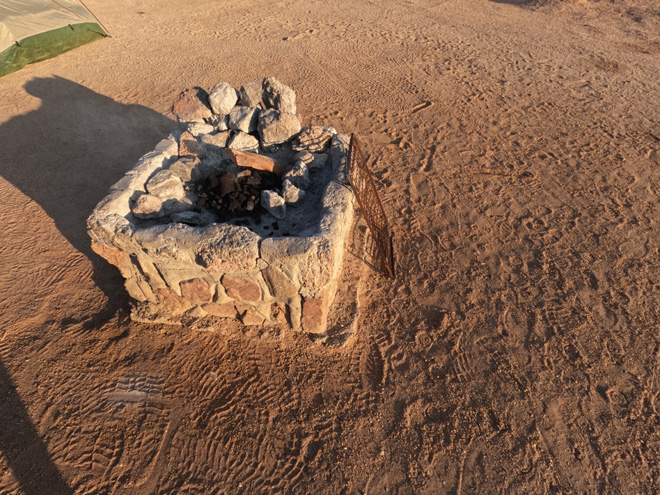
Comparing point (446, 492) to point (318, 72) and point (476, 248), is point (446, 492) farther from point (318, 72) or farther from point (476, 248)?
point (318, 72)

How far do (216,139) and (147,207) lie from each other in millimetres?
1606

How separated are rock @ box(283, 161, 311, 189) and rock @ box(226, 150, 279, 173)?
13.5 inches

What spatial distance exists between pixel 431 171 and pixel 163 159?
14.5 feet

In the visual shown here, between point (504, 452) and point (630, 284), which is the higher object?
point (630, 284)

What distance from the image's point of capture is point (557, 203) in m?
5.74

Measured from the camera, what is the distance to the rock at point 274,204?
432 cm

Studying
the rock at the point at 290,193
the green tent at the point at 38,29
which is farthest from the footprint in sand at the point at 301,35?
the rock at the point at 290,193

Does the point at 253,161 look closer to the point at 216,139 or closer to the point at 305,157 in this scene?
the point at 305,157

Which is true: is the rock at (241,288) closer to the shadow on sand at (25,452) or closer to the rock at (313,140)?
the shadow on sand at (25,452)

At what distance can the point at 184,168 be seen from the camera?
4801 mm

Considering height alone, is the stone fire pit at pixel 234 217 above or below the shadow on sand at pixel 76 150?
above

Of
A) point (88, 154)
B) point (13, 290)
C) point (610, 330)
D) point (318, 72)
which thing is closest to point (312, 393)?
point (610, 330)

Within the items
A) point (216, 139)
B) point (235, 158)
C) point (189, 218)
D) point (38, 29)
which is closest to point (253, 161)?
point (235, 158)

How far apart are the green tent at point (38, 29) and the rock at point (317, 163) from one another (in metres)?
9.43
